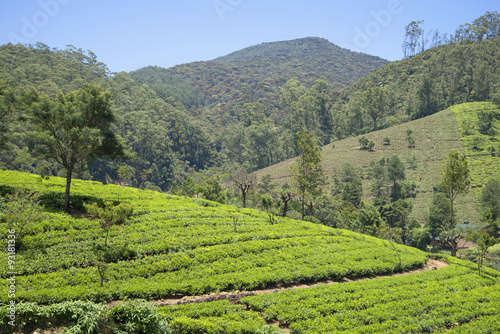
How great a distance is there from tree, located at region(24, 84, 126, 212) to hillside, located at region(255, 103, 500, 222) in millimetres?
51618

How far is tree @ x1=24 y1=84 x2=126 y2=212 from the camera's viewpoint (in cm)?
2383

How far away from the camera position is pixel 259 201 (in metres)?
59.8

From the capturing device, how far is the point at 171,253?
21203 millimetres

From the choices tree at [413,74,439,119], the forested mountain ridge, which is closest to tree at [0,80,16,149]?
the forested mountain ridge

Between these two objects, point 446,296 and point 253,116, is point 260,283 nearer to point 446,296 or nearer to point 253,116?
point 446,296

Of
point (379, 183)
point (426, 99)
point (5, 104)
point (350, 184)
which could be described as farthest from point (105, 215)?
point (426, 99)

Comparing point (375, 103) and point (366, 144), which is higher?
point (375, 103)

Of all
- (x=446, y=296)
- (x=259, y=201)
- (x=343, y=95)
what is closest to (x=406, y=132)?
(x=259, y=201)

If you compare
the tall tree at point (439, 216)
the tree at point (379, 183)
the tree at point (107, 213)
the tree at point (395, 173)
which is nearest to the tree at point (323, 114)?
the tree at point (379, 183)

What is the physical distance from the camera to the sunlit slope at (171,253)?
16.9m

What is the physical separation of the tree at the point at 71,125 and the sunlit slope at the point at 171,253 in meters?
3.51

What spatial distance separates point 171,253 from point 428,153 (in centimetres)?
8761

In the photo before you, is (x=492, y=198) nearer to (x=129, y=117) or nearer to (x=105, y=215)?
(x=105, y=215)

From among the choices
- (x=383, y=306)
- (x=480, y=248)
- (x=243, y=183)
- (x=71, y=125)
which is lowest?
(x=383, y=306)
